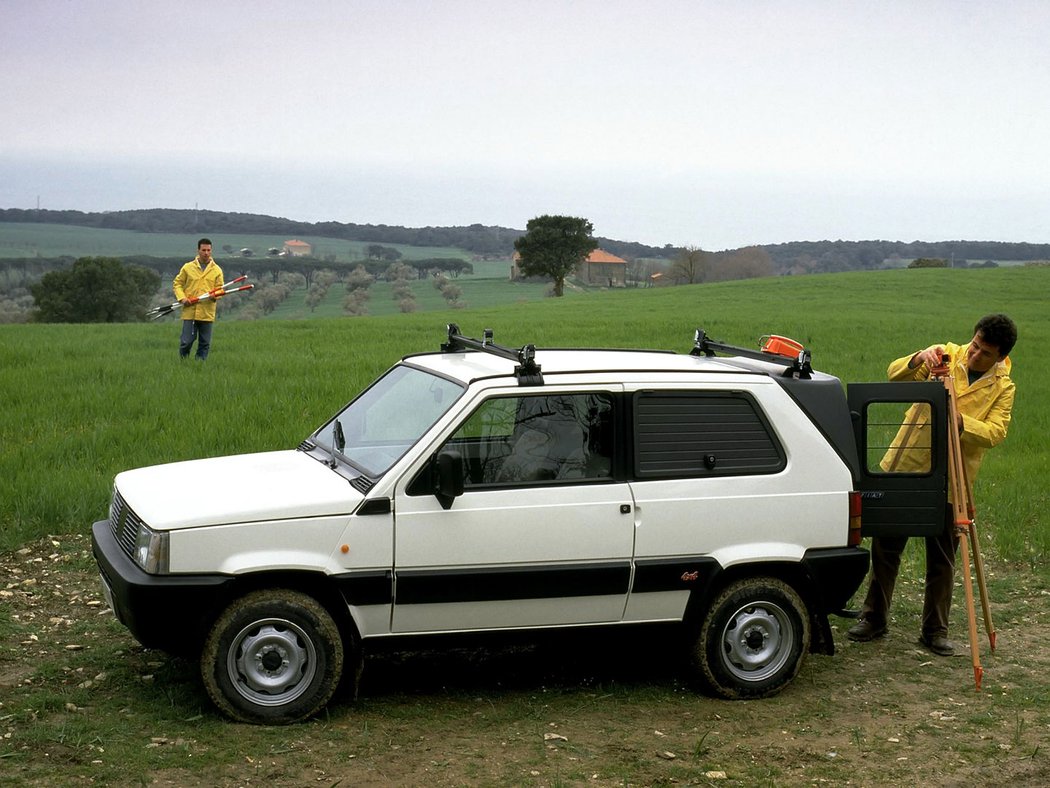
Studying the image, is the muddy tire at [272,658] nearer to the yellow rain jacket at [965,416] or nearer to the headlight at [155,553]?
the headlight at [155,553]

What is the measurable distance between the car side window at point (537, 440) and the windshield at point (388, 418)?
0.25 meters

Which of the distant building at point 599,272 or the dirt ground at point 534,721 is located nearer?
the dirt ground at point 534,721

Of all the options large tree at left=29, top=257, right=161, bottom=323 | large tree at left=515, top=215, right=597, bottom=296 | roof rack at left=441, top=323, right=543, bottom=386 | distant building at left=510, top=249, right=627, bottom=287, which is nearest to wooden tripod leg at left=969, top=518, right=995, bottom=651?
roof rack at left=441, top=323, right=543, bottom=386

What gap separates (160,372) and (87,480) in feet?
24.8

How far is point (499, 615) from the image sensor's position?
634 cm

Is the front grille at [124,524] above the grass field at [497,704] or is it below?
above

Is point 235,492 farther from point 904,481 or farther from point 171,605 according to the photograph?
point 904,481

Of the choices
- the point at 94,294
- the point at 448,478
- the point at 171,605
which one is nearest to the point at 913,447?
the point at 448,478

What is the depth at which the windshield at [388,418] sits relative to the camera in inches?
257

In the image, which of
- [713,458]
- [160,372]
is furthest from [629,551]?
[160,372]

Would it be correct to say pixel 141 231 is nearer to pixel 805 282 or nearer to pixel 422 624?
pixel 805 282

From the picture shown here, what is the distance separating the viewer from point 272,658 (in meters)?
6.03

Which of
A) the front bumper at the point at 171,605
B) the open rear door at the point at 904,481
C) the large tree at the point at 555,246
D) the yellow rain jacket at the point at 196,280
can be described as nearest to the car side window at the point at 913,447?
the open rear door at the point at 904,481

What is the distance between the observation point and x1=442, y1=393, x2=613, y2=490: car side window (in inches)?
250
